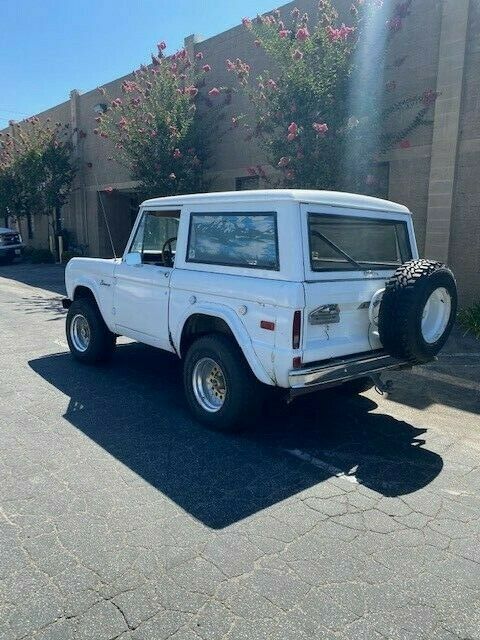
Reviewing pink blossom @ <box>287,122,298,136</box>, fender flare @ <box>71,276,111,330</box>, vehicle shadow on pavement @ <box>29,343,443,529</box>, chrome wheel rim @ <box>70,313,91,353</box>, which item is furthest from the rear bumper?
pink blossom @ <box>287,122,298,136</box>

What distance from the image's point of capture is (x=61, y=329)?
345 inches

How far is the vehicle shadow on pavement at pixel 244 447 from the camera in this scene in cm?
347

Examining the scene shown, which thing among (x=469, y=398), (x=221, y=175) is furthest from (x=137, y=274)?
(x=221, y=175)

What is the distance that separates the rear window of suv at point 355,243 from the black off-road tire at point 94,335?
3198 millimetres

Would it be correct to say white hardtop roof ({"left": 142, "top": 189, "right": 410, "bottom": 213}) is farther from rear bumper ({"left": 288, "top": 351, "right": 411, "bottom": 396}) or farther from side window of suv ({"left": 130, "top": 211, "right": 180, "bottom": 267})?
rear bumper ({"left": 288, "top": 351, "right": 411, "bottom": 396})

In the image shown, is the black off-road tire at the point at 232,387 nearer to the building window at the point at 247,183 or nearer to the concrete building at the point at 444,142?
the concrete building at the point at 444,142

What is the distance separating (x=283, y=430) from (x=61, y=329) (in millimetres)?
5654

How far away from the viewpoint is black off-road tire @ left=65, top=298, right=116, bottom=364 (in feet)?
20.1

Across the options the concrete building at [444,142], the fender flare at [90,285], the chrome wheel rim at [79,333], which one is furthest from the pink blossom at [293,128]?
the chrome wheel rim at [79,333]

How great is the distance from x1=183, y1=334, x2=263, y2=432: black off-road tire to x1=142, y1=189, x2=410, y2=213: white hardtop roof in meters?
1.26

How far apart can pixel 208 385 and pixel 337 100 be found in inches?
271

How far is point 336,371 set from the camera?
155 inches

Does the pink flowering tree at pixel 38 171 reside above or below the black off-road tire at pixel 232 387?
above

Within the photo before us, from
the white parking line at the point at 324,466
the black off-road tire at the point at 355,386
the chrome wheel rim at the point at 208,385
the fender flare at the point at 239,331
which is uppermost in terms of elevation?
the fender flare at the point at 239,331
